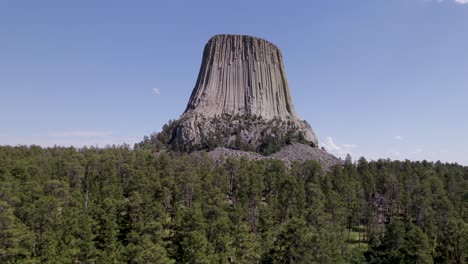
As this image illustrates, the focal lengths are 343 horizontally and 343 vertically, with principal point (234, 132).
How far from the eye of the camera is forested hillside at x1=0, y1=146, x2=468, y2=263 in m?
38.9

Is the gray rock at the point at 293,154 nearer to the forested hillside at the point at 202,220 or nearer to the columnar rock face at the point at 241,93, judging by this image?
the columnar rock face at the point at 241,93

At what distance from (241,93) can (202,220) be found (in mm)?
136213

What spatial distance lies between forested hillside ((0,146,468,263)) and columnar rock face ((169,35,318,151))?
7239cm

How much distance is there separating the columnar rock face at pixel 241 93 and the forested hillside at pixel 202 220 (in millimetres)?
72393

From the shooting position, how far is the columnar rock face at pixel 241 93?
161250mm

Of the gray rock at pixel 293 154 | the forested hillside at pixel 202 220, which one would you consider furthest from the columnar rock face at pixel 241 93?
the forested hillside at pixel 202 220

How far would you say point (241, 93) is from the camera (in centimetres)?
17850

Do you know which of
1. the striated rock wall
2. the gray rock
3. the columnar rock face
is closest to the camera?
the gray rock

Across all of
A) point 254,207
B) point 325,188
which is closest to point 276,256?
point 254,207

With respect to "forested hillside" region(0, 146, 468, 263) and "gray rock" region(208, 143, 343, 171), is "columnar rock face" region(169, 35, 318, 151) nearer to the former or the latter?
"gray rock" region(208, 143, 343, 171)

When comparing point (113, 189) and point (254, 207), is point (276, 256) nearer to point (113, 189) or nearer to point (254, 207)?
point (254, 207)

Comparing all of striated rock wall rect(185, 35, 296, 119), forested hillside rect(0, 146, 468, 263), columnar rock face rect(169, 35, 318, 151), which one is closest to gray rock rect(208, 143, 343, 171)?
columnar rock face rect(169, 35, 318, 151)

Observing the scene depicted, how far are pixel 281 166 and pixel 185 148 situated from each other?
65.4m

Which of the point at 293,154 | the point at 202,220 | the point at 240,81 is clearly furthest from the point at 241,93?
the point at 202,220
